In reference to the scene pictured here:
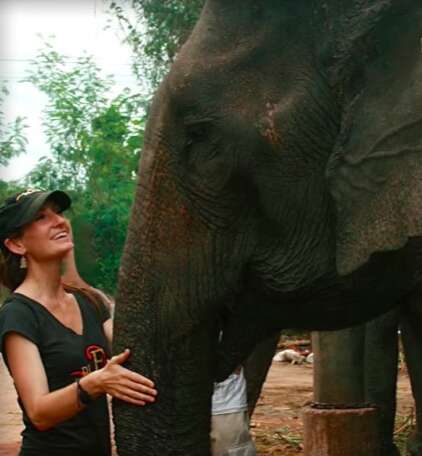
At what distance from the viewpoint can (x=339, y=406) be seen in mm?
5762

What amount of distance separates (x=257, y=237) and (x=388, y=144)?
0.47 m

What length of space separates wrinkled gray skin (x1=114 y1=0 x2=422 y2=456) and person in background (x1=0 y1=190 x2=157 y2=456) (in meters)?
0.46

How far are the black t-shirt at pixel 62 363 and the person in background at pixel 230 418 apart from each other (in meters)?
1.20

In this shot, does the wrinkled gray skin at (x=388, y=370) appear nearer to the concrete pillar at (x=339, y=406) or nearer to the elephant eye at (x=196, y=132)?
the concrete pillar at (x=339, y=406)

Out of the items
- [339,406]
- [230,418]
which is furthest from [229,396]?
[339,406]

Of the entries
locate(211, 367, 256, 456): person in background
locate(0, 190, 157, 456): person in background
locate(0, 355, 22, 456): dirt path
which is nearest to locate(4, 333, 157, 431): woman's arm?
locate(0, 190, 157, 456): person in background

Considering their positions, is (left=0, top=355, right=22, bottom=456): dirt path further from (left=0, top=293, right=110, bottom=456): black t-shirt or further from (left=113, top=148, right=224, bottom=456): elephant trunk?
(left=113, top=148, right=224, bottom=456): elephant trunk

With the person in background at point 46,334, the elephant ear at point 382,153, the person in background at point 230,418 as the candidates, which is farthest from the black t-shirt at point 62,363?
the person in background at point 230,418

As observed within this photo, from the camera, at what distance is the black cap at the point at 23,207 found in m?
4.18

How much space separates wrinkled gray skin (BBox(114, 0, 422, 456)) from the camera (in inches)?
138

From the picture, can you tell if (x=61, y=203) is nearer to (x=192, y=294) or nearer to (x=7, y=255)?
(x=7, y=255)

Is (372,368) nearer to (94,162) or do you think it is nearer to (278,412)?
(278,412)

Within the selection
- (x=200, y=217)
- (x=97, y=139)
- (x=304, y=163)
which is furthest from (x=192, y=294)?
(x=97, y=139)

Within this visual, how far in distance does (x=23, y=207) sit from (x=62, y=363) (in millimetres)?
479
